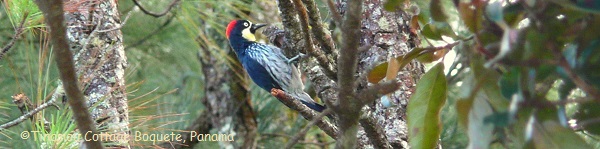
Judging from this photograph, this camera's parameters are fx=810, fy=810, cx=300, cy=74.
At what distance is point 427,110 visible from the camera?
113cm

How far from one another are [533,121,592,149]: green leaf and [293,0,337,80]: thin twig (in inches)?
37.5

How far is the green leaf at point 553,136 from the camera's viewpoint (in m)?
0.79

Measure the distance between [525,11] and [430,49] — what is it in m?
0.32

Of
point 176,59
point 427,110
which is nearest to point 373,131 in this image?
point 427,110

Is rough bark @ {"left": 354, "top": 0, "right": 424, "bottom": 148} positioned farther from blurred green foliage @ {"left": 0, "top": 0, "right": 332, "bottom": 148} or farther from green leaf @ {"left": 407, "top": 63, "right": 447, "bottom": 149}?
blurred green foliage @ {"left": 0, "top": 0, "right": 332, "bottom": 148}

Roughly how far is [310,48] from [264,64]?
1.67 m

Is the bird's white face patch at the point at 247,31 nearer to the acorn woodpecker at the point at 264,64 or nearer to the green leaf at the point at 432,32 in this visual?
the acorn woodpecker at the point at 264,64

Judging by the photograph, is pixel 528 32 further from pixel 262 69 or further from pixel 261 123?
pixel 261 123

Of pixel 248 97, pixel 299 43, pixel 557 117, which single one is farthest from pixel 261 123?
pixel 557 117

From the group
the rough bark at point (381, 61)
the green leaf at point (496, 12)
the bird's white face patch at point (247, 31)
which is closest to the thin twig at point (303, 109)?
the rough bark at point (381, 61)

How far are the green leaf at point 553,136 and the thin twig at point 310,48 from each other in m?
0.95

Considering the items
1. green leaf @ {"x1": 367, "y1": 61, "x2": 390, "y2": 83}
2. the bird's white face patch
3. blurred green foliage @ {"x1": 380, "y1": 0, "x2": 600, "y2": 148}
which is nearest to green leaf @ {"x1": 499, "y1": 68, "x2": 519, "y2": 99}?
blurred green foliage @ {"x1": 380, "y1": 0, "x2": 600, "y2": 148}

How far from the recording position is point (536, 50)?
772 mm

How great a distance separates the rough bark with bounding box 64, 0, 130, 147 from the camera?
211cm
